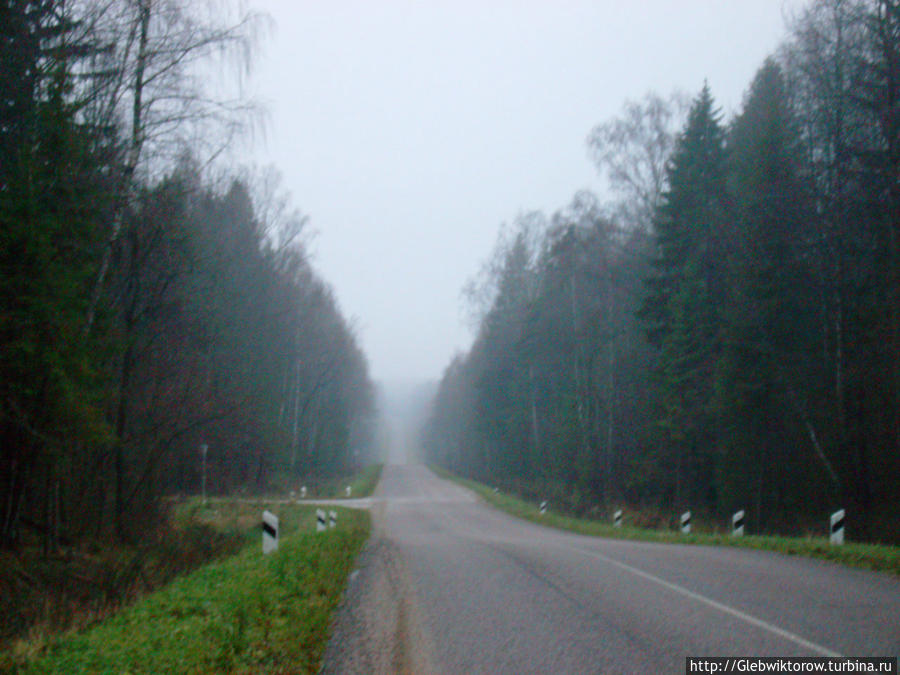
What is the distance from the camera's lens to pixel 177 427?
78.9ft

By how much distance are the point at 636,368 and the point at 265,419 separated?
1981 cm

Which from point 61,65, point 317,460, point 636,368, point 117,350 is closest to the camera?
point 61,65

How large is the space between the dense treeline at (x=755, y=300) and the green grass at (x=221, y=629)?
56.1 ft

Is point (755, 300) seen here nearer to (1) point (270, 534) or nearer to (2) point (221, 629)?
(1) point (270, 534)

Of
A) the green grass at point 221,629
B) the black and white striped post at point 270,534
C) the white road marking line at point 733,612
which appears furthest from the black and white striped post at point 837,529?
the black and white striped post at point 270,534

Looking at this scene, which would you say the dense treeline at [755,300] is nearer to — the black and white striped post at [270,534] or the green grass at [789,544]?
the green grass at [789,544]

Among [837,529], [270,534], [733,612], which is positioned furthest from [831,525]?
[270,534]

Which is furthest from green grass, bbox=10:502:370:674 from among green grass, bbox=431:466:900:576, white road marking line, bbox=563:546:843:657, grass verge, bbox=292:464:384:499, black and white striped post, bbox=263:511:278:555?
grass verge, bbox=292:464:384:499

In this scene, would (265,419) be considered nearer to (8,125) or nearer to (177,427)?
(177,427)

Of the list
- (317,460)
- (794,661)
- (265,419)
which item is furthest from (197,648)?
(317,460)

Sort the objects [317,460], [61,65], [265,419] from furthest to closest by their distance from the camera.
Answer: [317,460]
[265,419]
[61,65]

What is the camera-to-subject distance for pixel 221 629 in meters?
7.04

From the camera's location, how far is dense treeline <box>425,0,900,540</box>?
21422 millimetres

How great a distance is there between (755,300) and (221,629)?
23204mm
